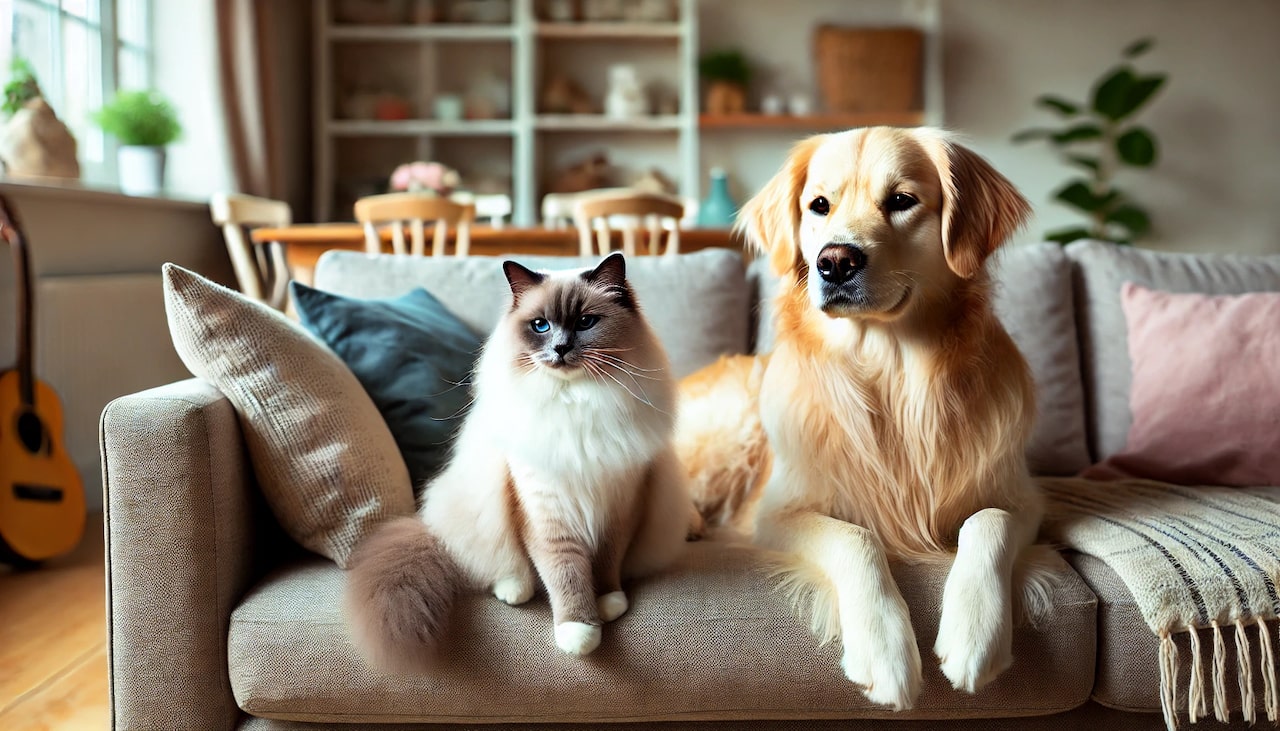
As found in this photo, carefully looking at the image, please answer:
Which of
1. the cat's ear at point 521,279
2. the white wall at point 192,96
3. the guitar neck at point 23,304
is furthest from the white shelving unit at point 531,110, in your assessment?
the cat's ear at point 521,279

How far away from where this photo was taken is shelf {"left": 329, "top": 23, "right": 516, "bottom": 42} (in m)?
5.35

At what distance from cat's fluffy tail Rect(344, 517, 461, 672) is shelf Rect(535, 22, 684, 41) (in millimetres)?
4413

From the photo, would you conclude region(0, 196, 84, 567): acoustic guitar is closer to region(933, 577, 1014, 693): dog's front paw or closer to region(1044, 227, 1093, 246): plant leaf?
region(933, 577, 1014, 693): dog's front paw

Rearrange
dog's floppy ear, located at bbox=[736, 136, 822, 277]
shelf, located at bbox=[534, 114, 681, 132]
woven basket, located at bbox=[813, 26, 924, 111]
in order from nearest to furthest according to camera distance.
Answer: dog's floppy ear, located at bbox=[736, 136, 822, 277] → woven basket, located at bbox=[813, 26, 924, 111] → shelf, located at bbox=[534, 114, 681, 132]

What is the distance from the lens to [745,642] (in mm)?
1398

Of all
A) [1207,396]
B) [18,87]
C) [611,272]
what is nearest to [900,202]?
[611,272]

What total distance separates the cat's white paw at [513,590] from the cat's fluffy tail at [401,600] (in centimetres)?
6

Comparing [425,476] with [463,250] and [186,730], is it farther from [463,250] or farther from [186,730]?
[463,250]

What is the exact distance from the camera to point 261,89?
15.2 feet

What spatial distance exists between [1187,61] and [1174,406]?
14.9 feet

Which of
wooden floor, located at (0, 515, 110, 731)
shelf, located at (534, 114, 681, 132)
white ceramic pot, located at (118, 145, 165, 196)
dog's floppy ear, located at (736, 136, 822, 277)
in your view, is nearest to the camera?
dog's floppy ear, located at (736, 136, 822, 277)

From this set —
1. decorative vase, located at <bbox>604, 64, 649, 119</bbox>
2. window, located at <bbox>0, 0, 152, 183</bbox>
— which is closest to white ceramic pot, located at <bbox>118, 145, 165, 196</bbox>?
window, located at <bbox>0, 0, 152, 183</bbox>

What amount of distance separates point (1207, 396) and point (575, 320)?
1.34 m

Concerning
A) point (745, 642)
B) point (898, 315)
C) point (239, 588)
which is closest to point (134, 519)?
point (239, 588)
